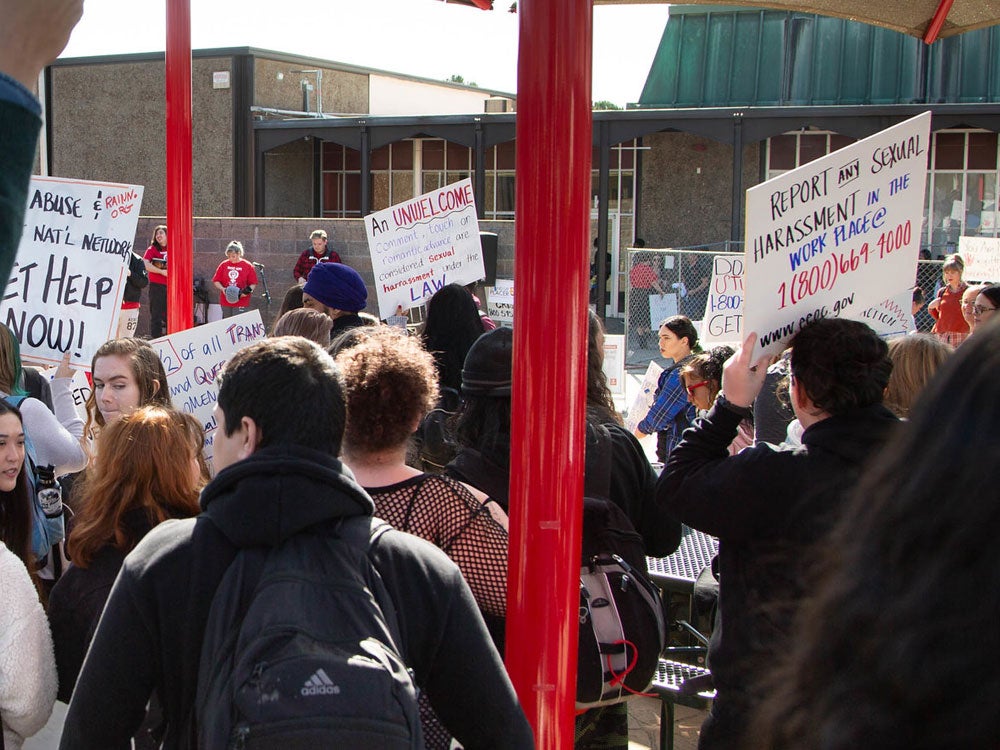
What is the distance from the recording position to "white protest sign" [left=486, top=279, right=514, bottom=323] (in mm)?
14680

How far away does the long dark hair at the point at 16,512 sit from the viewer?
342 cm

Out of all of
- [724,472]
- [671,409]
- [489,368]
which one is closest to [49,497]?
[489,368]

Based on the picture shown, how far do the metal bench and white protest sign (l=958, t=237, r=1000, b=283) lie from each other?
12088 mm

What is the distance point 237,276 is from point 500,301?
4582 millimetres

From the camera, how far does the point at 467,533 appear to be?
8.57 feet

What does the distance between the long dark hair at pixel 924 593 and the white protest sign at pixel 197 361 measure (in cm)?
425

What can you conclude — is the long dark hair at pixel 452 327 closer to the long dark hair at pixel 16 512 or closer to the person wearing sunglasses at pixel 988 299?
the long dark hair at pixel 16 512

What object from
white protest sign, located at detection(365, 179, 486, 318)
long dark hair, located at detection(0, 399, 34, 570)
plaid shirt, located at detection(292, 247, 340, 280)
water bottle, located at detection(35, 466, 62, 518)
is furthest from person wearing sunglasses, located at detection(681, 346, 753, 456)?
plaid shirt, located at detection(292, 247, 340, 280)

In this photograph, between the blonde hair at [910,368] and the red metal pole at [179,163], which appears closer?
the blonde hair at [910,368]

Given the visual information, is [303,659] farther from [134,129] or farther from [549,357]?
[134,129]

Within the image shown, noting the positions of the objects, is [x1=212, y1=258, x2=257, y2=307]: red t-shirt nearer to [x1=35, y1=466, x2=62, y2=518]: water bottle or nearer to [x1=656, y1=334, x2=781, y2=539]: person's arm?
[x1=35, y1=466, x2=62, y2=518]: water bottle

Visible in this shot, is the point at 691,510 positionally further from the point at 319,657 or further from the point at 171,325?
the point at 171,325

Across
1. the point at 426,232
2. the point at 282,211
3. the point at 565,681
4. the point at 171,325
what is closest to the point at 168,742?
the point at 565,681

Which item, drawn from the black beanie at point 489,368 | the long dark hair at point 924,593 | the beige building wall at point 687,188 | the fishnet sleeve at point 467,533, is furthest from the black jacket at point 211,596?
the beige building wall at point 687,188
